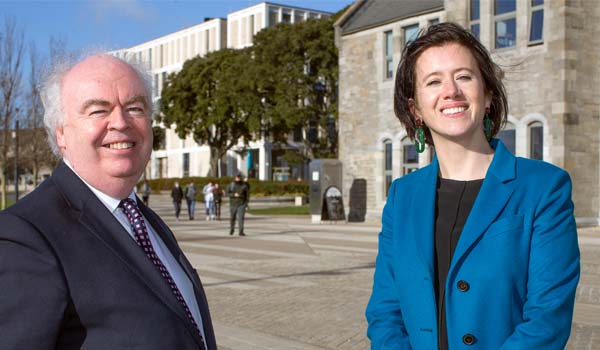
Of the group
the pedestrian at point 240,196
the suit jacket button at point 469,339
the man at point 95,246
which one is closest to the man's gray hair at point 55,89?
the man at point 95,246

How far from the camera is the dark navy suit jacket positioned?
1.68 meters

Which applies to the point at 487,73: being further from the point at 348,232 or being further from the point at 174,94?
the point at 174,94

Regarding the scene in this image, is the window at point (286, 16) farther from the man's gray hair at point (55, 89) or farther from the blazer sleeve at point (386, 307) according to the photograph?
the man's gray hair at point (55, 89)

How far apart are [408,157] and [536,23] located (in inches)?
269

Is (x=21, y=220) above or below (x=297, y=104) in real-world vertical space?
below

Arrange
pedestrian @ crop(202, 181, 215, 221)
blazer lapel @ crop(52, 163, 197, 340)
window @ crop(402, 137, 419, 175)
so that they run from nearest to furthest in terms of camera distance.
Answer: blazer lapel @ crop(52, 163, 197, 340) < window @ crop(402, 137, 419, 175) < pedestrian @ crop(202, 181, 215, 221)

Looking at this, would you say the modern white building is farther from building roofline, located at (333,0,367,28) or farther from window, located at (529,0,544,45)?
window, located at (529,0,544,45)

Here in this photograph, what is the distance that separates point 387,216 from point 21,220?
4.61ft

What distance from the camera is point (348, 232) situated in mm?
20109

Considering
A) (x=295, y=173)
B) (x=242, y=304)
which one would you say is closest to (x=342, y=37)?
(x=242, y=304)

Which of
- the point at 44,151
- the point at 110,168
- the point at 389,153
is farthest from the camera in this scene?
the point at 44,151

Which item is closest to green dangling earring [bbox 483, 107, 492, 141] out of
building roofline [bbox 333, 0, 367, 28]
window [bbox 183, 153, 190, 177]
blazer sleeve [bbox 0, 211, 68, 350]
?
blazer sleeve [bbox 0, 211, 68, 350]

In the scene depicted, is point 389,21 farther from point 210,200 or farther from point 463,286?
point 463,286

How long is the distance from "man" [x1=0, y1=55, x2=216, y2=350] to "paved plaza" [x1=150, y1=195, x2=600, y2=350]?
156 inches
